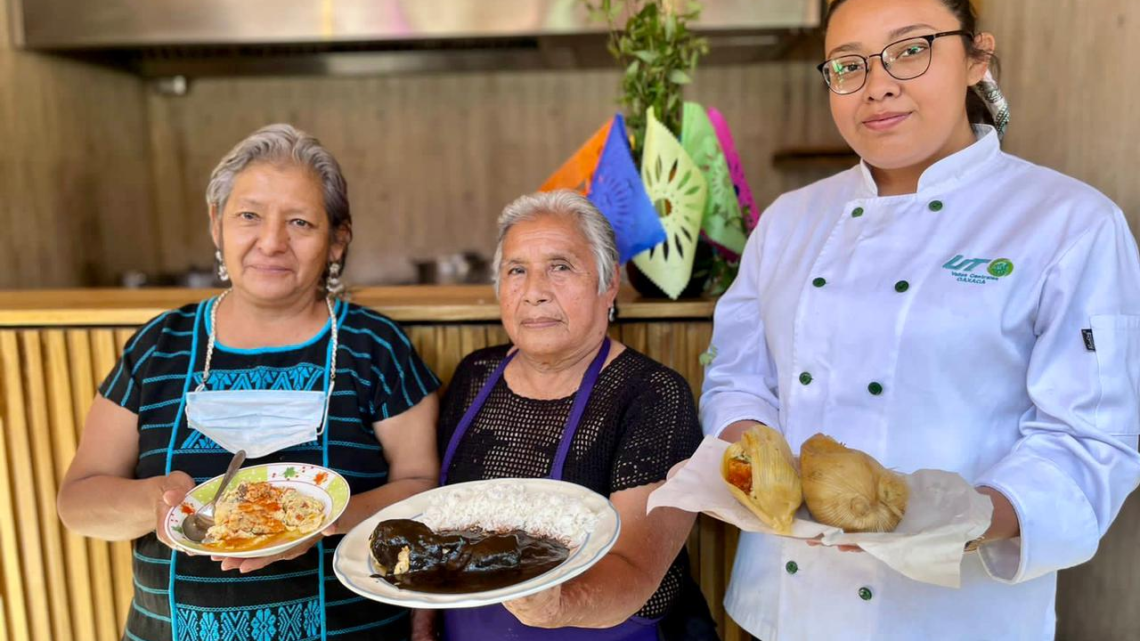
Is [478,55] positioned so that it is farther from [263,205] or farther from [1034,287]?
[1034,287]

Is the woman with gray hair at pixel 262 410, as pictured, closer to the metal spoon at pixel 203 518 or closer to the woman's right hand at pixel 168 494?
the woman's right hand at pixel 168 494

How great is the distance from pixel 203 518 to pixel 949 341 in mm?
1233

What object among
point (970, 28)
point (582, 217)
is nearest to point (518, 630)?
point (582, 217)

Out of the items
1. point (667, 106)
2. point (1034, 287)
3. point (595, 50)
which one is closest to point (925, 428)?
point (1034, 287)

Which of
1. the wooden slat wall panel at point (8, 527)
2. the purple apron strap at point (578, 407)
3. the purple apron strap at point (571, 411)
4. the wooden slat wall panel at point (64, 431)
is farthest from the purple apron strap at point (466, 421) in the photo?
the wooden slat wall panel at point (8, 527)

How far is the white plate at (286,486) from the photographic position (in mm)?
1250

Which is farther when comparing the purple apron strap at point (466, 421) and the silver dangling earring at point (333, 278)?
the silver dangling earring at point (333, 278)

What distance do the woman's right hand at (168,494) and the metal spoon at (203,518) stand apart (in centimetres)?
3

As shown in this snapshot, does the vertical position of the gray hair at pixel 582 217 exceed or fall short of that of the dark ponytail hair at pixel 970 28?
it falls short

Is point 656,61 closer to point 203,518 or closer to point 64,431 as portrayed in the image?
point 203,518

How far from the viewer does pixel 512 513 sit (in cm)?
121

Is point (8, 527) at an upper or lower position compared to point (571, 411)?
lower

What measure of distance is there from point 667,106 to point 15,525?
6.31 feet

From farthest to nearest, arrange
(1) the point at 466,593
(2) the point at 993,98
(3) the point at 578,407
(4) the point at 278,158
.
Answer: (4) the point at 278,158, (3) the point at 578,407, (2) the point at 993,98, (1) the point at 466,593
